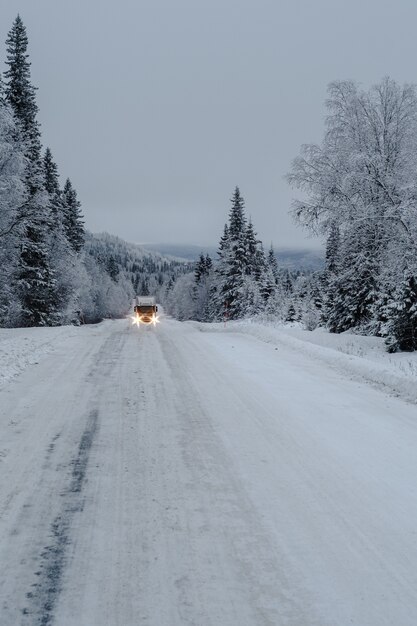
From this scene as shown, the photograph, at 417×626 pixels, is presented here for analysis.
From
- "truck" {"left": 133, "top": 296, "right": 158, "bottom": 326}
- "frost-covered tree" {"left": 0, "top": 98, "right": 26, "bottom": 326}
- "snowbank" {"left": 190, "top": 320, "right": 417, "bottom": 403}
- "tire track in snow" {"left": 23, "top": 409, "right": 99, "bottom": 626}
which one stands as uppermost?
"frost-covered tree" {"left": 0, "top": 98, "right": 26, "bottom": 326}

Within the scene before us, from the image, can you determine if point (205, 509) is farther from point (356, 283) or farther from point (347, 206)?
point (356, 283)

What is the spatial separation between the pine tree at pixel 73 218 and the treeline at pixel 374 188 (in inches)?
1297

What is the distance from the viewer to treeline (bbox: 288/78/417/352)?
15.8 meters

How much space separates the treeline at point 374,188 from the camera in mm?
15805

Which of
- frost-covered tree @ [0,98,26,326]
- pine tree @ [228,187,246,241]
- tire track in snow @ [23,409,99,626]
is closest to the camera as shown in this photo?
tire track in snow @ [23,409,99,626]

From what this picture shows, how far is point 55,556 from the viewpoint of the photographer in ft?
10.5

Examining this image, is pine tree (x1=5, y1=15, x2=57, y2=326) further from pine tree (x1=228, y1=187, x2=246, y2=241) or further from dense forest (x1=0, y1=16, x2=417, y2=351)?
pine tree (x1=228, y1=187, x2=246, y2=241)

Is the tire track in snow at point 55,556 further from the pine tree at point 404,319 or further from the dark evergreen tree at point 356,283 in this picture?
the dark evergreen tree at point 356,283

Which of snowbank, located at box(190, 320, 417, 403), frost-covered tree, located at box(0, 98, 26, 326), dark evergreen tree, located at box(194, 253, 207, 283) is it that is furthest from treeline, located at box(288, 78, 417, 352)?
dark evergreen tree, located at box(194, 253, 207, 283)

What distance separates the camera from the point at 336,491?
436 cm

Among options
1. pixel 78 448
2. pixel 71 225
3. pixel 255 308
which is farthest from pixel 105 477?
pixel 71 225

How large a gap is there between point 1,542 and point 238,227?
44.2 meters

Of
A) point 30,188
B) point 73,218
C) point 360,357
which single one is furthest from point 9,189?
point 73,218

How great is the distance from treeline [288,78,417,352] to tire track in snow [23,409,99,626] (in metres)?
13.9
